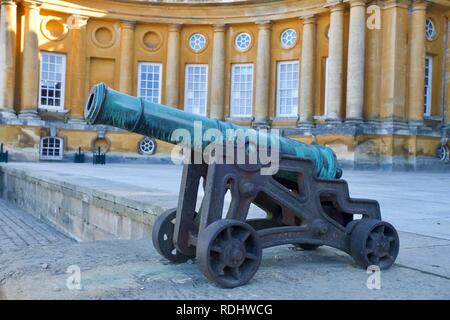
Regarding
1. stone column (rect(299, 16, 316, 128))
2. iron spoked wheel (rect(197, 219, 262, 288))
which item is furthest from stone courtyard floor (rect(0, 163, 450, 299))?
stone column (rect(299, 16, 316, 128))

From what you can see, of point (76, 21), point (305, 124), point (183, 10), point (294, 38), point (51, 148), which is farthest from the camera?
point (183, 10)

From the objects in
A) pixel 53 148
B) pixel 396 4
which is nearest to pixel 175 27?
pixel 53 148

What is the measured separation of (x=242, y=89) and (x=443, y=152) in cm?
1039

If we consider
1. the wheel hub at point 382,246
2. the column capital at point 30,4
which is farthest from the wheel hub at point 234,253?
the column capital at point 30,4

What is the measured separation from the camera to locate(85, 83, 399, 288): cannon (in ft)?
10.2

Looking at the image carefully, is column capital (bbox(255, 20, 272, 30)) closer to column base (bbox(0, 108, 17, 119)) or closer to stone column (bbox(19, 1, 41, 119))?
stone column (bbox(19, 1, 41, 119))

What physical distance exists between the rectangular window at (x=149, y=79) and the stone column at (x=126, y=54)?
798mm

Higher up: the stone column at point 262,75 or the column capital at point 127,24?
the column capital at point 127,24

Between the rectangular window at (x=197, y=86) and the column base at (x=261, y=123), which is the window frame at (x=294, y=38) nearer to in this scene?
the column base at (x=261, y=123)

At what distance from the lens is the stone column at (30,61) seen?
80.1 ft

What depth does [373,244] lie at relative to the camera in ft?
11.9

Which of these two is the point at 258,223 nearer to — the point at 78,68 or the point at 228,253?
the point at 228,253
